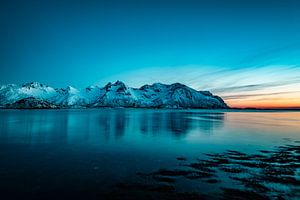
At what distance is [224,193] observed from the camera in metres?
11.8

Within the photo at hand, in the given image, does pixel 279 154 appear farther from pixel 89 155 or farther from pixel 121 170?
pixel 89 155

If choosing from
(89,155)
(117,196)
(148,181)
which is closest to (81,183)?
(117,196)

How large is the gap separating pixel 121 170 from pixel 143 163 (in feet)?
8.53

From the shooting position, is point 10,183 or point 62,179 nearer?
point 10,183

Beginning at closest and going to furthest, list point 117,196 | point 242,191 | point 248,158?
point 117,196 < point 242,191 < point 248,158

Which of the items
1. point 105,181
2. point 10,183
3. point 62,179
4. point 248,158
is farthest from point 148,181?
point 248,158

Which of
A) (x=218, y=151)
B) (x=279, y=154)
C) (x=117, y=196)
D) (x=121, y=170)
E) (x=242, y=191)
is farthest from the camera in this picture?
(x=218, y=151)

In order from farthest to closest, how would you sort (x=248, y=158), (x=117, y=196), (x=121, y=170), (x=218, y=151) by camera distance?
(x=218, y=151), (x=248, y=158), (x=121, y=170), (x=117, y=196)

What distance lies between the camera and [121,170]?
614 inches

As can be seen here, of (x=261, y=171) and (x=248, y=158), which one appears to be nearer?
(x=261, y=171)

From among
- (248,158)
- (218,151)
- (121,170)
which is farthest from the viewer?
(218,151)

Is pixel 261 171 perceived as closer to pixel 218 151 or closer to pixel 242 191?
pixel 242 191

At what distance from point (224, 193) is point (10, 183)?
11.7 m

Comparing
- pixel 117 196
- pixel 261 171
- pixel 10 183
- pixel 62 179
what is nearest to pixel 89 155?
pixel 62 179
